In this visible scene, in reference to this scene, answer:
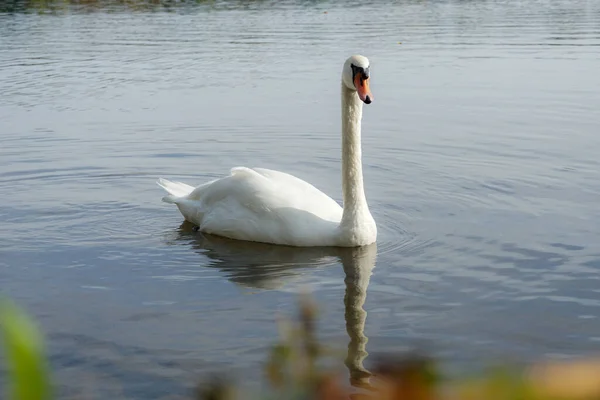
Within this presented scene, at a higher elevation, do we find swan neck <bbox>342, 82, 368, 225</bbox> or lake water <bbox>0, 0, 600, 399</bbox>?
swan neck <bbox>342, 82, 368, 225</bbox>

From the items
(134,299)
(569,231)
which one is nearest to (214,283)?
(134,299)

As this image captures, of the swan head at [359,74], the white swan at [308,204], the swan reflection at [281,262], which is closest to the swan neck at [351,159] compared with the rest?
the white swan at [308,204]

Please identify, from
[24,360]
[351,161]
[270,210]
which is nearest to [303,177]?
[351,161]

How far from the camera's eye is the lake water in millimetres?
6109

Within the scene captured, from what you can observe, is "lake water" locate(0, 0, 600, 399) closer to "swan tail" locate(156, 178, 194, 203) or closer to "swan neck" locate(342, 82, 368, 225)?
"swan tail" locate(156, 178, 194, 203)

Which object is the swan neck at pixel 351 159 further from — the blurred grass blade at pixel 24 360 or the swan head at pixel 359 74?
the blurred grass blade at pixel 24 360

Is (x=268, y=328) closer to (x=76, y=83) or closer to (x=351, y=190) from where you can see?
(x=351, y=190)

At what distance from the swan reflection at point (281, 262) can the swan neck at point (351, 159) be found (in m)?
0.34

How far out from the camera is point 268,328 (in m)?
6.31

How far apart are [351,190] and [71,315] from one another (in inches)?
107

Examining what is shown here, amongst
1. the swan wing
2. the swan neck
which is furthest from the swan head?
the swan wing

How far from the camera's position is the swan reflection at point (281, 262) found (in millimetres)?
7230

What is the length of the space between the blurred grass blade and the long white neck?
7.58 meters

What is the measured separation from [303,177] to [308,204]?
262 centimetres
